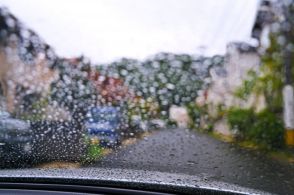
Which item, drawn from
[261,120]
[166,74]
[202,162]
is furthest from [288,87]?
[202,162]

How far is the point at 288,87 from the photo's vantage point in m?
7.37

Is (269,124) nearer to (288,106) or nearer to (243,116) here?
(243,116)

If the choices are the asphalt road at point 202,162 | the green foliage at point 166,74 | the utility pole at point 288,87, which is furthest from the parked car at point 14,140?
the utility pole at point 288,87

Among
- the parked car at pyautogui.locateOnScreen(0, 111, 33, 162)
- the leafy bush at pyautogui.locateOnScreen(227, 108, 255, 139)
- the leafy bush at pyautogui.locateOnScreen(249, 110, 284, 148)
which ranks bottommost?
the leafy bush at pyautogui.locateOnScreen(249, 110, 284, 148)

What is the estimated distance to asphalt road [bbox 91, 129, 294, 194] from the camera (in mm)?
1541

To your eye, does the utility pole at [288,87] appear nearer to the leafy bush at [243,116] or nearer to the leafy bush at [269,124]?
the leafy bush at [269,124]

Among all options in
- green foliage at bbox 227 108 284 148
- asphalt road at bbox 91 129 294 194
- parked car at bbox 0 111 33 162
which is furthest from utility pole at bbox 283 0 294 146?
parked car at bbox 0 111 33 162

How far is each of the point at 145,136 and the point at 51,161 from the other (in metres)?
0.99

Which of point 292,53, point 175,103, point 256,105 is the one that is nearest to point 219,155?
point 175,103

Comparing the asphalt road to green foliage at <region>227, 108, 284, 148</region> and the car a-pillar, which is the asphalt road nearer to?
green foliage at <region>227, 108, 284, 148</region>

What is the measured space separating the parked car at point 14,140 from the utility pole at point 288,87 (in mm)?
4159

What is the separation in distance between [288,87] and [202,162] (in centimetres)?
A: 593

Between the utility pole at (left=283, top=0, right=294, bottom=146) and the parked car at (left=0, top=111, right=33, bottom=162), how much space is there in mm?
4159

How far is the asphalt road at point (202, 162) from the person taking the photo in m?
1.54
